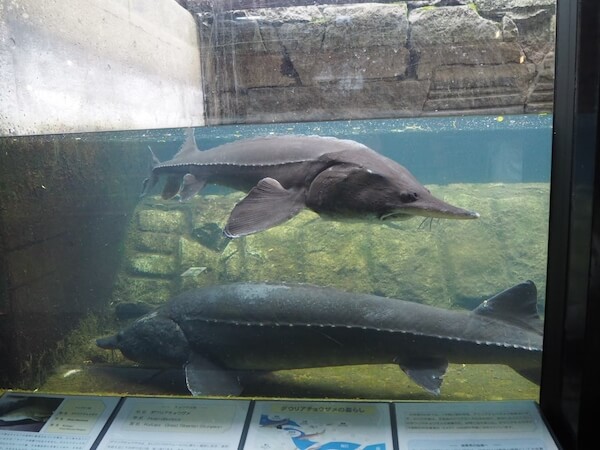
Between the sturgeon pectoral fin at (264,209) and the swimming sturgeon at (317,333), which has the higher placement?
the sturgeon pectoral fin at (264,209)

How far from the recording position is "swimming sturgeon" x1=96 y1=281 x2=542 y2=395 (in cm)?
220

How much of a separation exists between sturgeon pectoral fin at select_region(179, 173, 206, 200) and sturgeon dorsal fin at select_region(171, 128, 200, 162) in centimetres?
22

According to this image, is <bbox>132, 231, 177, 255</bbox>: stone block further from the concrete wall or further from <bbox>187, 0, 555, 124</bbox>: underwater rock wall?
<bbox>187, 0, 555, 124</bbox>: underwater rock wall

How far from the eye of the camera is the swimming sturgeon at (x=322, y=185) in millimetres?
1821

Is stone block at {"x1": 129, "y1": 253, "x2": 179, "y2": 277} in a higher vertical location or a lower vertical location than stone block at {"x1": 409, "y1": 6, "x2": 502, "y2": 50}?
lower

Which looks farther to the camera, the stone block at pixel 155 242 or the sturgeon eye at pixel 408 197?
the stone block at pixel 155 242

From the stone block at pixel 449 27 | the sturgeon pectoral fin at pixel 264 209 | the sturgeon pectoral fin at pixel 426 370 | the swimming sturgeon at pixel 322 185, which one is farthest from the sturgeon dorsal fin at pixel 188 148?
the sturgeon pectoral fin at pixel 426 370

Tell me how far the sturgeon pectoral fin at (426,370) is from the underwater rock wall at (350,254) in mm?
907

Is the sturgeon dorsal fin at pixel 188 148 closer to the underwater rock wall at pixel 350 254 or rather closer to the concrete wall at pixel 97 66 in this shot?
the concrete wall at pixel 97 66

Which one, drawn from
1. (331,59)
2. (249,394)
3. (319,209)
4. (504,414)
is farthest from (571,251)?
(331,59)

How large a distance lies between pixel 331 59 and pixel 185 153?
104 cm

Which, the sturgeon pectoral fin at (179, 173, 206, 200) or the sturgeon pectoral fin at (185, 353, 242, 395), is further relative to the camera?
the sturgeon pectoral fin at (179, 173, 206, 200)

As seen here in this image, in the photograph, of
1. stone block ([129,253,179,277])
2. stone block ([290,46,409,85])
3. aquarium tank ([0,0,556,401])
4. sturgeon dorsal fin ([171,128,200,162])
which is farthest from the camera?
stone block ([129,253,179,277])

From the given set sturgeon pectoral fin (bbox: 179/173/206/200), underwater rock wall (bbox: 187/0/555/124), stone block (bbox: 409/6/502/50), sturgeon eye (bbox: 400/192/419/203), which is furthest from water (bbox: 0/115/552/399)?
sturgeon eye (bbox: 400/192/419/203)
